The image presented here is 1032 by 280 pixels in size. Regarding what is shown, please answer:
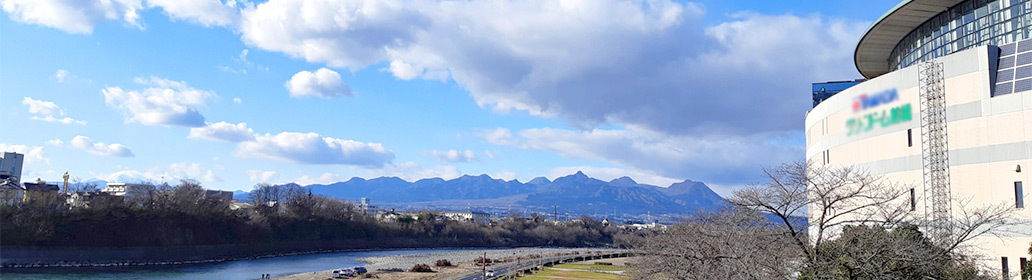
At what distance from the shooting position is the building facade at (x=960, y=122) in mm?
25969

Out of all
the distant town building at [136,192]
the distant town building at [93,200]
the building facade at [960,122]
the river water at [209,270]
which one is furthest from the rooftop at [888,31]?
the distant town building at [136,192]

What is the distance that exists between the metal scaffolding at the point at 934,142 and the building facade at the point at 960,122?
1.6 inches

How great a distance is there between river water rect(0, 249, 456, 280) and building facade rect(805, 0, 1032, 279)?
61861 millimetres

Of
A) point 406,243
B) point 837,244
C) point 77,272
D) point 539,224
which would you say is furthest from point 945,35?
point 539,224

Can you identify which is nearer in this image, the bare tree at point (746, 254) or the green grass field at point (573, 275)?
the bare tree at point (746, 254)

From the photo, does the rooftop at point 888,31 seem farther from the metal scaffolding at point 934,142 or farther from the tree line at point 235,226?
the tree line at point 235,226

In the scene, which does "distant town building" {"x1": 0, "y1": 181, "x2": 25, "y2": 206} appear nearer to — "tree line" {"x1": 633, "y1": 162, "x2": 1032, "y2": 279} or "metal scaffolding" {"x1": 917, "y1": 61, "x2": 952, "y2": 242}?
"tree line" {"x1": 633, "y1": 162, "x2": 1032, "y2": 279}

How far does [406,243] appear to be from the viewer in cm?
14200

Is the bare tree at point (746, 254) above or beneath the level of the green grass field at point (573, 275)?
above

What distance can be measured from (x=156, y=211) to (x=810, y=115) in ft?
280

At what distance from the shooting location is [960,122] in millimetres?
27859

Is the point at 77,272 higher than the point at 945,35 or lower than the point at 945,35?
lower

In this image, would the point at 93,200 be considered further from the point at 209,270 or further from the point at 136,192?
the point at 136,192

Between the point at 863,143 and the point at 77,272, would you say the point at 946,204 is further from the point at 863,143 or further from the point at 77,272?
the point at 77,272
